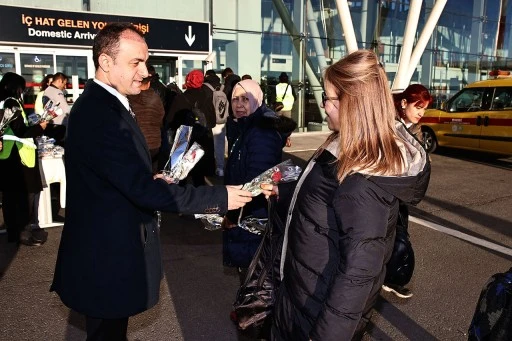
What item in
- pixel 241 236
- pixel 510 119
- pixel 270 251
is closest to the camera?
pixel 270 251

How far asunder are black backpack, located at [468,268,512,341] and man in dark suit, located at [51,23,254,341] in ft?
3.83

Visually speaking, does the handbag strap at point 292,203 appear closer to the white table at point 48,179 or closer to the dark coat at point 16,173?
the dark coat at point 16,173

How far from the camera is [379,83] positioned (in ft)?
6.05

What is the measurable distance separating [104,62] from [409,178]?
138 cm

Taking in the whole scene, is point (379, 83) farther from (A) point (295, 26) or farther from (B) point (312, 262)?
(A) point (295, 26)

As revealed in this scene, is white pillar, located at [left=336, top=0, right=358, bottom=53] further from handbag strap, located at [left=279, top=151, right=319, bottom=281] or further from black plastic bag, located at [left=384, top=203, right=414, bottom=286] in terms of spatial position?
handbag strap, located at [left=279, top=151, right=319, bottom=281]

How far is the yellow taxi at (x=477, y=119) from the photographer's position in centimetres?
1026

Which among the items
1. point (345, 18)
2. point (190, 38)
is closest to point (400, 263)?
point (190, 38)

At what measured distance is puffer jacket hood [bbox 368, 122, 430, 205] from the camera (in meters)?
1.72

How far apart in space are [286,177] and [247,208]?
643 mm

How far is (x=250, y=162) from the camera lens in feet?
9.32

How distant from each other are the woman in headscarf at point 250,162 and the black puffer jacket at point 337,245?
0.88 metres

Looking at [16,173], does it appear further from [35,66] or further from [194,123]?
[35,66]

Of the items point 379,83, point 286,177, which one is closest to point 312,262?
point 286,177
